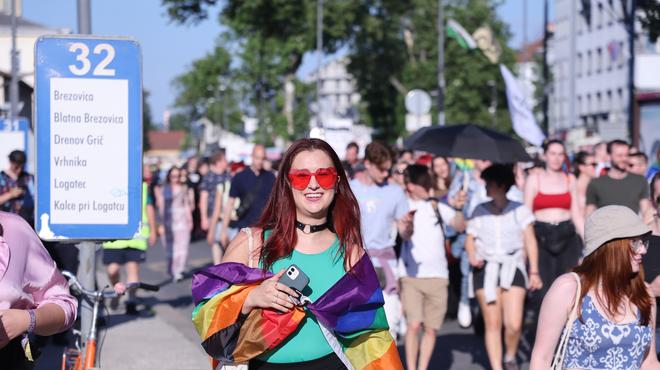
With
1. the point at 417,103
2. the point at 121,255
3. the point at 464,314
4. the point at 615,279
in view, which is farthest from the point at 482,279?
the point at 417,103

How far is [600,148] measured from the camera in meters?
16.8

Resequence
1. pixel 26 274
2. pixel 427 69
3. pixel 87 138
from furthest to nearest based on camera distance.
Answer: pixel 427 69 → pixel 87 138 → pixel 26 274

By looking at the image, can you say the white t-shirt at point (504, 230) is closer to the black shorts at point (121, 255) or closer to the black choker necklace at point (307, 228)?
the black shorts at point (121, 255)

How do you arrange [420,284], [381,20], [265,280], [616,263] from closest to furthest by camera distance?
1. [265,280]
2. [616,263]
3. [420,284]
4. [381,20]

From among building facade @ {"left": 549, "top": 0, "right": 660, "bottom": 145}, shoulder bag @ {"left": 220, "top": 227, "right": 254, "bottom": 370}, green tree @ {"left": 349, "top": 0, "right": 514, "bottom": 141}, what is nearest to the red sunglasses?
shoulder bag @ {"left": 220, "top": 227, "right": 254, "bottom": 370}

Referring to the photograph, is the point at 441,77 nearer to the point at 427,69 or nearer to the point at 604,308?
the point at 427,69

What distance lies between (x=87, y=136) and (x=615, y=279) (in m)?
3.10

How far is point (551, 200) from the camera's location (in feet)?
36.6

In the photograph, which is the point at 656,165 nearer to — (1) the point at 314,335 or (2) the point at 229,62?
(1) the point at 314,335

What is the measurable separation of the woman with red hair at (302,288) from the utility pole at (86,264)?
220 cm

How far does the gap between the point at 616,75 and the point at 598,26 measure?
17.3 feet

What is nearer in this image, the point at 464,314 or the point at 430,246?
the point at 430,246

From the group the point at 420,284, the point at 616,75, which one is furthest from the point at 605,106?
the point at 420,284

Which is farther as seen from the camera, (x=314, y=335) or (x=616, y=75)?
(x=616, y=75)
